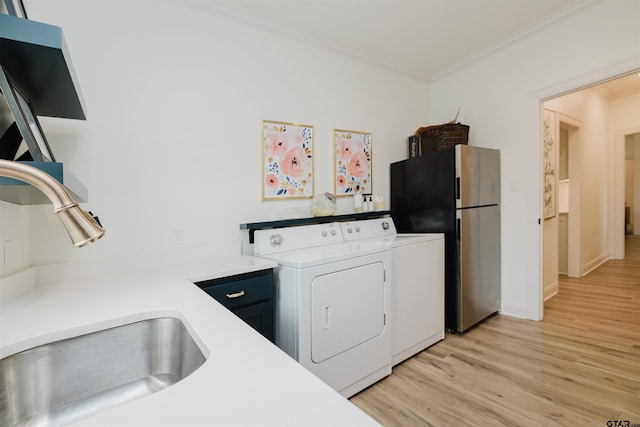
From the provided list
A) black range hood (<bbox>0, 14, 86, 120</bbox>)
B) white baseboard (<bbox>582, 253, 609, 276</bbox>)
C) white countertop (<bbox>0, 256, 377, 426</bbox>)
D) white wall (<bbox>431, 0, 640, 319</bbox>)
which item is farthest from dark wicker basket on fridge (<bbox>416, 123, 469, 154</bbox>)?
white baseboard (<bbox>582, 253, 609, 276</bbox>)

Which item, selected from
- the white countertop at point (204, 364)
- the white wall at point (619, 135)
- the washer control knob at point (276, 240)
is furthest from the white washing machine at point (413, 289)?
the white wall at point (619, 135)

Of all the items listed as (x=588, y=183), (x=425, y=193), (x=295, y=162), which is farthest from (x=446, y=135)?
(x=588, y=183)

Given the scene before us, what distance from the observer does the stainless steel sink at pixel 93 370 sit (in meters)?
0.77

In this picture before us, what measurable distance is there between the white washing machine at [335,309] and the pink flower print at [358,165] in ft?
3.30

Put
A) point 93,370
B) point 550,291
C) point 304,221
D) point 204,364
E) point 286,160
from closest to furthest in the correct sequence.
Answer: point 204,364 < point 93,370 < point 304,221 < point 286,160 < point 550,291

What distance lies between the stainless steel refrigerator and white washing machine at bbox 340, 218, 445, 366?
0.17 m

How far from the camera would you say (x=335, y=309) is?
5.67ft

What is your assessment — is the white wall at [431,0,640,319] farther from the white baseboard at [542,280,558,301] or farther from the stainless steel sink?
the stainless steel sink

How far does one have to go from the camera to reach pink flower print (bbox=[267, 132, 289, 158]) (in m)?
2.32

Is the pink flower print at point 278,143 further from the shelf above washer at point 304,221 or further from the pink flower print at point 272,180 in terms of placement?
the shelf above washer at point 304,221

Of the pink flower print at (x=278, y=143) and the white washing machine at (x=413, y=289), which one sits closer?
the white washing machine at (x=413, y=289)

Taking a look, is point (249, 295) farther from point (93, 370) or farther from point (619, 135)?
point (619, 135)

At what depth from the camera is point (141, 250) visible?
1.80 metres

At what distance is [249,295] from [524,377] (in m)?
1.82
